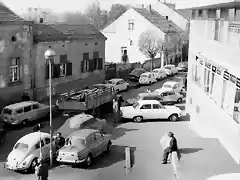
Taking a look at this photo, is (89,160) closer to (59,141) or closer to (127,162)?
(127,162)

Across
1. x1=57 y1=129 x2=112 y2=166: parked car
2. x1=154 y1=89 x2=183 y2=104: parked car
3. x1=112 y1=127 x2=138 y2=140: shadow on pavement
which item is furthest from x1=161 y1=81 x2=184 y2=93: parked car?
x1=57 y1=129 x2=112 y2=166: parked car

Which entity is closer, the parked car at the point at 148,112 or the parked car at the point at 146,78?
the parked car at the point at 148,112

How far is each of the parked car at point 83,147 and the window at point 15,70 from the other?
11.4m

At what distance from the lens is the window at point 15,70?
90.8 ft

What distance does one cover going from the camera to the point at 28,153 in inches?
664

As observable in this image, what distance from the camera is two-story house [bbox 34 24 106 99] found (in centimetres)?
3050

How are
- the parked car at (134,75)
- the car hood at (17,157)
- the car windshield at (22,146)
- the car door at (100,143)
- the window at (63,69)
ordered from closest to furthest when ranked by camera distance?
the car hood at (17,157)
the car windshield at (22,146)
the car door at (100,143)
the window at (63,69)
the parked car at (134,75)

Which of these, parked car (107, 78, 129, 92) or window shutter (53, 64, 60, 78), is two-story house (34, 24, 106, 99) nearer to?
window shutter (53, 64, 60, 78)

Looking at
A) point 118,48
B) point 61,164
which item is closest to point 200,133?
point 61,164

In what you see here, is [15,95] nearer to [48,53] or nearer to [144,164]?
[48,53]

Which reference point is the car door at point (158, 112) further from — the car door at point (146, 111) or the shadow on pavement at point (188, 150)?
the shadow on pavement at point (188, 150)

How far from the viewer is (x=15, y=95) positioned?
27.9 m

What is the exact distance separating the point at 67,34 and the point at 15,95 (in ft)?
27.8

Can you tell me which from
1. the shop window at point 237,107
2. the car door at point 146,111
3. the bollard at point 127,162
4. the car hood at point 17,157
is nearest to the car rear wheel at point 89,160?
the bollard at point 127,162
